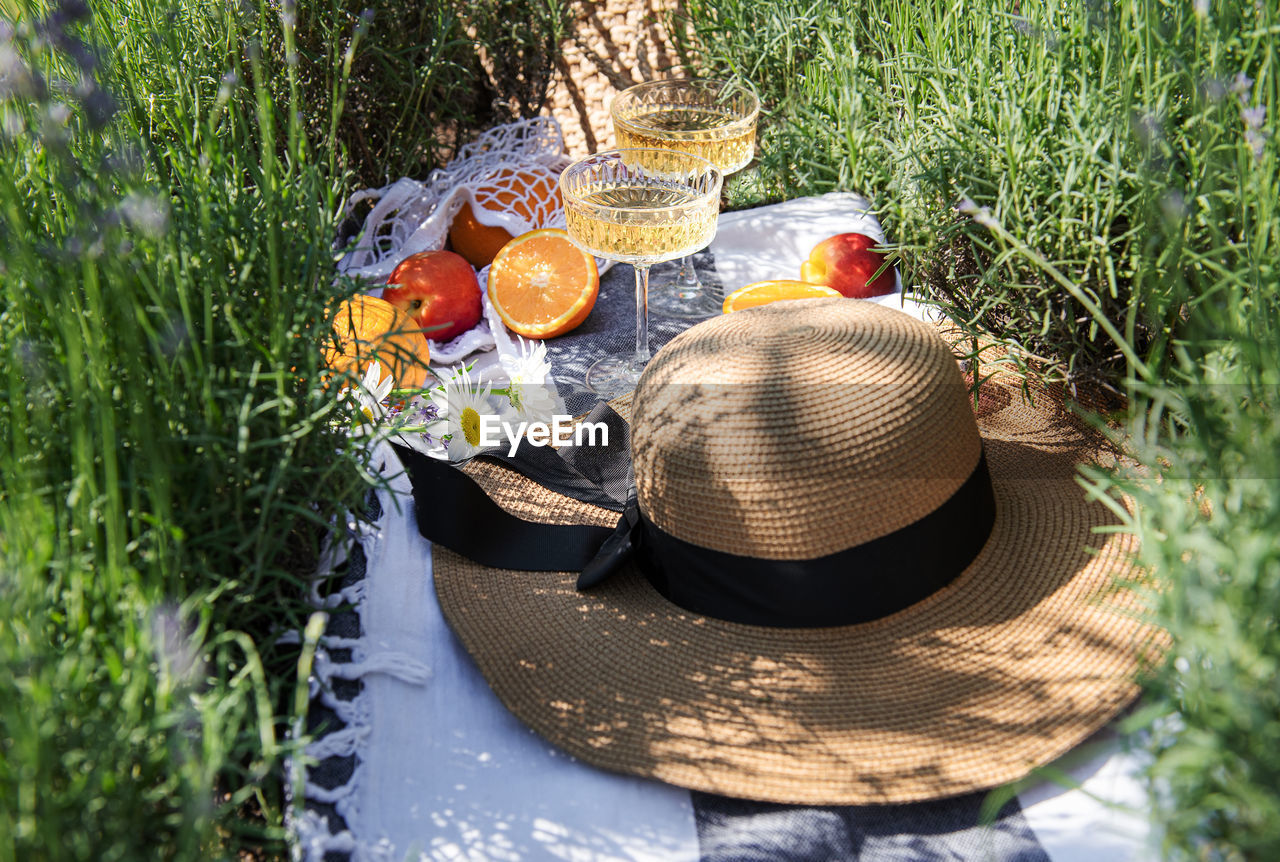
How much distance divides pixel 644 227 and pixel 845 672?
0.88 m

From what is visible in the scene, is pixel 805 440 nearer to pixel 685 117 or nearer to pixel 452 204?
pixel 685 117

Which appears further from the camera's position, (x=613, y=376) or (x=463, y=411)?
(x=613, y=376)

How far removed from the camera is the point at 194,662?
88cm

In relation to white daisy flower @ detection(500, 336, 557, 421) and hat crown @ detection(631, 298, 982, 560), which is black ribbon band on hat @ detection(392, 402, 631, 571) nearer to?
hat crown @ detection(631, 298, 982, 560)

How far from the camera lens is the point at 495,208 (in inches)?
95.3

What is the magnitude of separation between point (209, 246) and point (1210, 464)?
1056 mm

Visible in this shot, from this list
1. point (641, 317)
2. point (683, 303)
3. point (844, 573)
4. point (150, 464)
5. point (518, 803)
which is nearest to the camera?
point (150, 464)

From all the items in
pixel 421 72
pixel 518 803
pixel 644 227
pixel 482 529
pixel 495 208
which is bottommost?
pixel 518 803

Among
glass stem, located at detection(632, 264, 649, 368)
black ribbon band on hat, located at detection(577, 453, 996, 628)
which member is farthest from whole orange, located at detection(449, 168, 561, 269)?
black ribbon band on hat, located at detection(577, 453, 996, 628)

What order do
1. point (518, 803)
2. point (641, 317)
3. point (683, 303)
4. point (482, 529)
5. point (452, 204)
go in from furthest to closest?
1. point (452, 204)
2. point (683, 303)
3. point (641, 317)
4. point (482, 529)
5. point (518, 803)

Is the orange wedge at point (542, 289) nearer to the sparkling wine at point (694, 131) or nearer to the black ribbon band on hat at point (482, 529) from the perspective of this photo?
the sparkling wine at point (694, 131)

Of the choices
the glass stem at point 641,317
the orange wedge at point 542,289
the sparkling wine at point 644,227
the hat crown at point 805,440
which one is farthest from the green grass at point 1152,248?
the orange wedge at point 542,289

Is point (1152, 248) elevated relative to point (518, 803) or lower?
elevated

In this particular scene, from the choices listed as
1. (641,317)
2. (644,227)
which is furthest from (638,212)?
(641,317)
